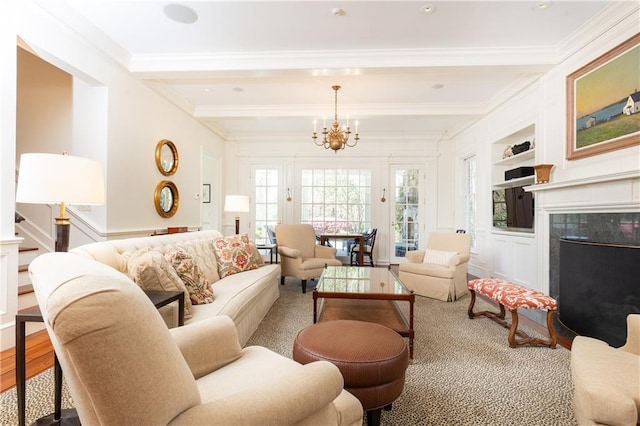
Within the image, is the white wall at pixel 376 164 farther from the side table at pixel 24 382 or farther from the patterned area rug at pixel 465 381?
the side table at pixel 24 382

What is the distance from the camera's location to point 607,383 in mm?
1228

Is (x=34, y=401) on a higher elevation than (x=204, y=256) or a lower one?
lower

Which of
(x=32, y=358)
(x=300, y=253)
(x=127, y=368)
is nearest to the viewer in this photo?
(x=127, y=368)

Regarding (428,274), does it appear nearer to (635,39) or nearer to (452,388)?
(452,388)

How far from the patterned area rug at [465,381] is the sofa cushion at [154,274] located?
723mm

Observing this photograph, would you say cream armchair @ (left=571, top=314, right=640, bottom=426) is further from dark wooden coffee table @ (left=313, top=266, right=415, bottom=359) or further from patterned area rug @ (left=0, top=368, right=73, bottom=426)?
patterned area rug @ (left=0, top=368, right=73, bottom=426)

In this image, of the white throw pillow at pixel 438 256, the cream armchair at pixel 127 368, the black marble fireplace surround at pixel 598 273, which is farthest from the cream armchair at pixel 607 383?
the white throw pillow at pixel 438 256

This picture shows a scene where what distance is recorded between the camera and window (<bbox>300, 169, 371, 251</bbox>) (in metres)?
6.53

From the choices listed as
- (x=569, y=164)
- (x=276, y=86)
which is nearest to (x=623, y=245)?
(x=569, y=164)

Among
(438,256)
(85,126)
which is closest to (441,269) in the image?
(438,256)

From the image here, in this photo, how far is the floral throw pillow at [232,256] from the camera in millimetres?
3218

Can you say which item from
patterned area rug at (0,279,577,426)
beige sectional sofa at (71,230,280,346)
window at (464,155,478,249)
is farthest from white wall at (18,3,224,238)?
window at (464,155,478,249)

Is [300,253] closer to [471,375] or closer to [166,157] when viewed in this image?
[166,157]

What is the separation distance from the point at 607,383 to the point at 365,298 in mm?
1415
